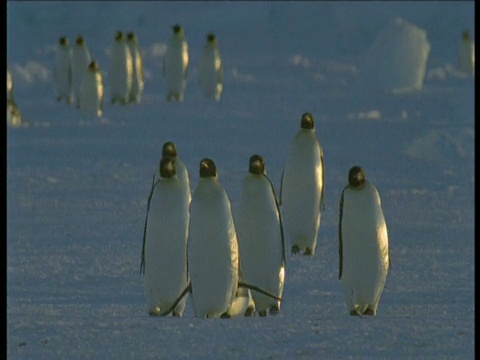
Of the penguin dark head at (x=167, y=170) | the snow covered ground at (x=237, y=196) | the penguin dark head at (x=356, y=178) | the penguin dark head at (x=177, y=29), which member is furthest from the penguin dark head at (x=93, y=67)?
the penguin dark head at (x=356, y=178)

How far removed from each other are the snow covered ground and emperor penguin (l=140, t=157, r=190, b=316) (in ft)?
0.45

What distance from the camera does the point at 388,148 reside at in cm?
1237

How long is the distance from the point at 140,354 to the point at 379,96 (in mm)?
12245

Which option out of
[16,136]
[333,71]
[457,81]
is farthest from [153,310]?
[333,71]

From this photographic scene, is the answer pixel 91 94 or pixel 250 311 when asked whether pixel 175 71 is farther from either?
pixel 250 311

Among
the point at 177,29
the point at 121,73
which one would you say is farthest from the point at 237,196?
the point at 177,29

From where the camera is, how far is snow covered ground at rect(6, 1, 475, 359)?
5.27 meters

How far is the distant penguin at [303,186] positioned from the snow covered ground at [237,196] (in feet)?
0.64

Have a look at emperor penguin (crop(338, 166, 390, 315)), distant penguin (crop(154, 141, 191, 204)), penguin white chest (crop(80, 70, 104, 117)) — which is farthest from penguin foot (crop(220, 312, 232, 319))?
penguin white chest (crop(80, 70, 104, 117))

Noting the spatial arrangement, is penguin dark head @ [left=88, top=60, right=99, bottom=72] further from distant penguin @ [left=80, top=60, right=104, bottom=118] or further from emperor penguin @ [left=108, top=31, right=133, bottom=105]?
emperor penguin @ [left=108, top=31, right=133, bottom=105]

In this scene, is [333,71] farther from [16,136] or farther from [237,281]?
[237,281]

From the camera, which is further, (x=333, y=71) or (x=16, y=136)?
(x=333, y=71)

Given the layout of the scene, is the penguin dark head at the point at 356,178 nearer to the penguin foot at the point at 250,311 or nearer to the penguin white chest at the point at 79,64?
the penguin foot at the point at 250,311

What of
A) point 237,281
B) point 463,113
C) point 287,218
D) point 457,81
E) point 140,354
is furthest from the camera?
point 457,81
